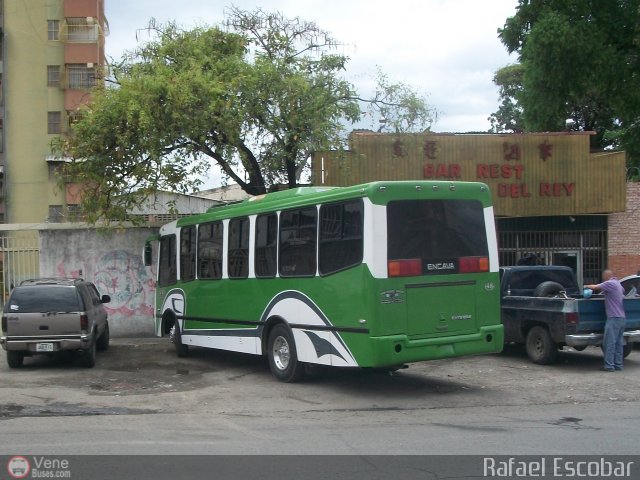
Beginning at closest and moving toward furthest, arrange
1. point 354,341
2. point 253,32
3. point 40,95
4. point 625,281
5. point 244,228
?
point 354,341
point 244,228
point 625,281
point 253,32
point 40,95

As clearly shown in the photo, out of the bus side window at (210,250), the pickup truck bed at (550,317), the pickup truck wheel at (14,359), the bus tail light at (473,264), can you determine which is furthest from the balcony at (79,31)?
the bus tail light at (473,264)

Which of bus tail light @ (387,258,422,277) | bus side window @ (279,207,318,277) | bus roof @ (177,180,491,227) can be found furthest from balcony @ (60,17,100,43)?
bus tail light @ (387,258,422,277)

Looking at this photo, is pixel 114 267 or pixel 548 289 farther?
pixel 114 267

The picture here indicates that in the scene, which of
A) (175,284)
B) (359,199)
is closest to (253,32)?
(175,284)

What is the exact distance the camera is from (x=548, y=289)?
48.5 ft

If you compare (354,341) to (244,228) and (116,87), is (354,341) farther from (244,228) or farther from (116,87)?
(116,87)

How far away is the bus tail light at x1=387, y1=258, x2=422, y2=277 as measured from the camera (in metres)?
10.7

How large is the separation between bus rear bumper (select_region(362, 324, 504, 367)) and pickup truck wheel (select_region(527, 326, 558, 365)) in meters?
2.94

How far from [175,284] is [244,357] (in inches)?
85.4

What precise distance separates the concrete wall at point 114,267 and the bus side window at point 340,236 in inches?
362

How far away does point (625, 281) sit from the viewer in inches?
675

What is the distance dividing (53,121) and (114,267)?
94.7 ft

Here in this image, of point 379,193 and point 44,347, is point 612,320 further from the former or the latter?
point 44,347
